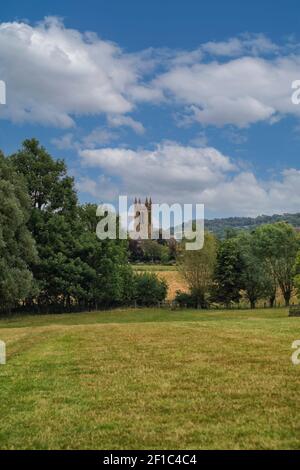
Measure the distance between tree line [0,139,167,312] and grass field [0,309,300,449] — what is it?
120ft

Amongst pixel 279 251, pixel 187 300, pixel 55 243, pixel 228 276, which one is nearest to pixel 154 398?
pixel 55 243

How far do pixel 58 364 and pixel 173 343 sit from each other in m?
5.79

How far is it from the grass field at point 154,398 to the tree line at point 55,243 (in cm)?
3672

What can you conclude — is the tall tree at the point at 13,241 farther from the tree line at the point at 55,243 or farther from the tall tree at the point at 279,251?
the tall tree at the point at 279,251

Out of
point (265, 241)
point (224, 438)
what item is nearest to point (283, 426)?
point (224, 438)

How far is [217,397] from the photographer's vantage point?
10.5m

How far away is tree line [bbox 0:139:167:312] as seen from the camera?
177 feet

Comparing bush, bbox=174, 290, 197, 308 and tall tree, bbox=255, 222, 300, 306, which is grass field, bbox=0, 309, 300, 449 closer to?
bush, bbox=174, 290, 197, 308

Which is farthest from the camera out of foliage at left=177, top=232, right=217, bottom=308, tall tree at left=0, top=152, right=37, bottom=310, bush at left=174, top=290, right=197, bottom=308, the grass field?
foliage at left=177, top=232, right=217, bottom=308

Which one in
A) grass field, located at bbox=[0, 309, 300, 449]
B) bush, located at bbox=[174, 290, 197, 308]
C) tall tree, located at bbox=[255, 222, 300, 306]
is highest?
tall tree, located at bbox=[255, 222, 300, 306]

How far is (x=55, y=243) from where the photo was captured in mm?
60969

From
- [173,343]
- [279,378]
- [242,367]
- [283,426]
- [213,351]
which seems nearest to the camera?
[283,426]

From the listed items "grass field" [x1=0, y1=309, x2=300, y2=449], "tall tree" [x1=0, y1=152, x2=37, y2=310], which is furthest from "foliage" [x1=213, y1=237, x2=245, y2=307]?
"grass field" [x1=0, y1=309, x2=300, y2=449]
